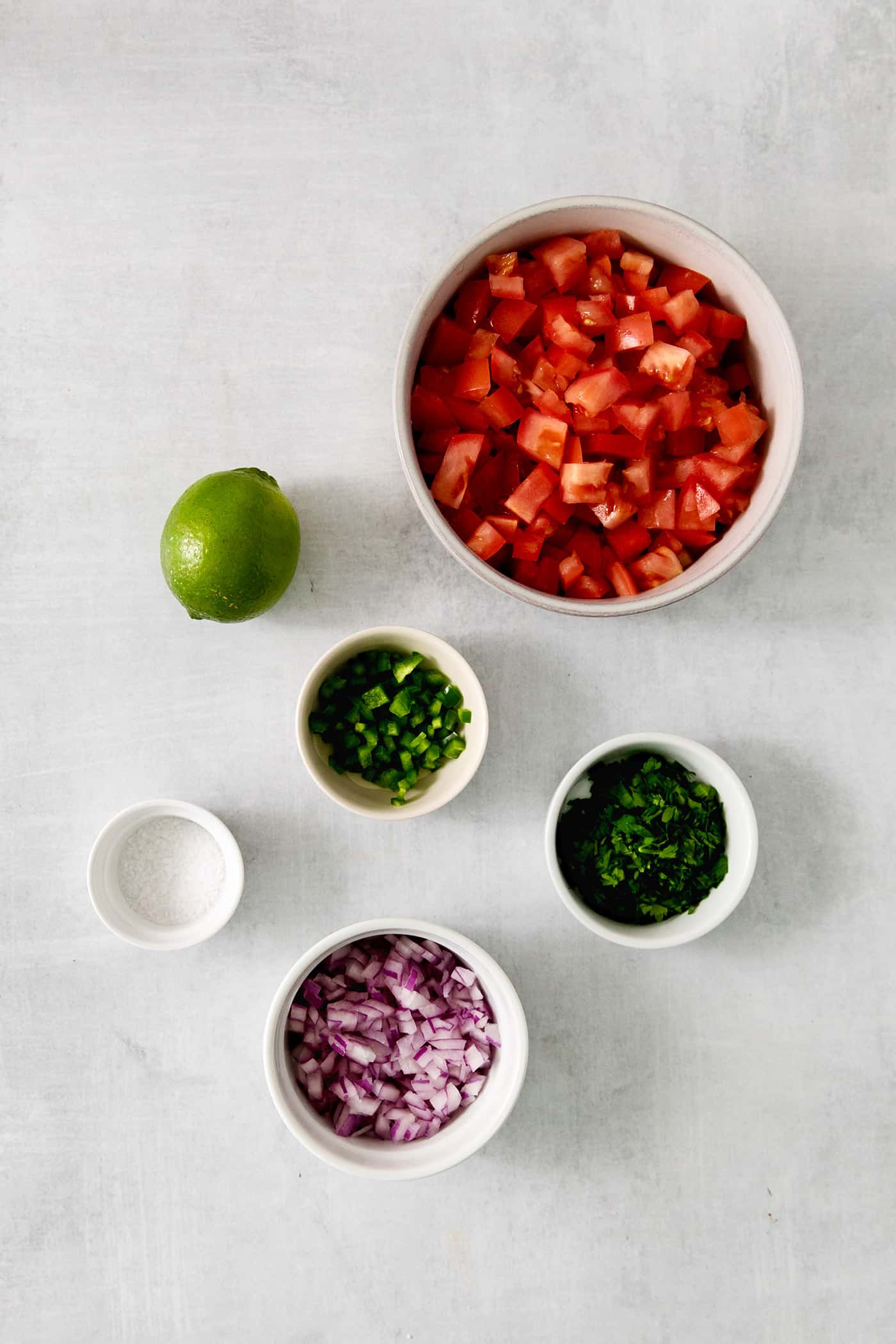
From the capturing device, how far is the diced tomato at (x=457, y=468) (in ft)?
4.35

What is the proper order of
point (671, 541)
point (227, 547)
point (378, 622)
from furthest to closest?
point (378, 622), point (671, 541), point (227, 547)

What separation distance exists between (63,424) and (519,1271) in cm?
→ 151

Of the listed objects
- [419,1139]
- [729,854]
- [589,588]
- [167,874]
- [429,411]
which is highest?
[429,411]

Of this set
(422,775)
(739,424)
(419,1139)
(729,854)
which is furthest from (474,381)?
(419,1139)

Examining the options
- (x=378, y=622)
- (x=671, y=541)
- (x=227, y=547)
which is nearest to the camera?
(x=227, y=547)

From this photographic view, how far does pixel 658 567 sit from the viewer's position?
4.48 ft

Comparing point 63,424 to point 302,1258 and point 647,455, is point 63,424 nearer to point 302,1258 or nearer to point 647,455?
point 647,455

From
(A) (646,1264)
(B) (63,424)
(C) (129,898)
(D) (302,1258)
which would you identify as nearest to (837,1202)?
(A) (646,1264)

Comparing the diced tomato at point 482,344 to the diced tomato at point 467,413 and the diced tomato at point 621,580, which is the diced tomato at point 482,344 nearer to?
the diced tomato at point 467,413

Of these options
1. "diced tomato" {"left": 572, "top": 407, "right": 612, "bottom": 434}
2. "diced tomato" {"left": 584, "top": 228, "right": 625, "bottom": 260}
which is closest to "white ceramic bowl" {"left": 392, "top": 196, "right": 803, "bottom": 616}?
"diced tomato" {"left": 584, "top": 228, "right": 625, "bottom": 260}

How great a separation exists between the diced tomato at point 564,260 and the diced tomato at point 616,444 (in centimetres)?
21

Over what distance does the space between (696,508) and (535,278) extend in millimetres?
385

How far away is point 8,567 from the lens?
1509mm

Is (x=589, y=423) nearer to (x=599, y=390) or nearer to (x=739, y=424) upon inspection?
(x=599, y=390)
